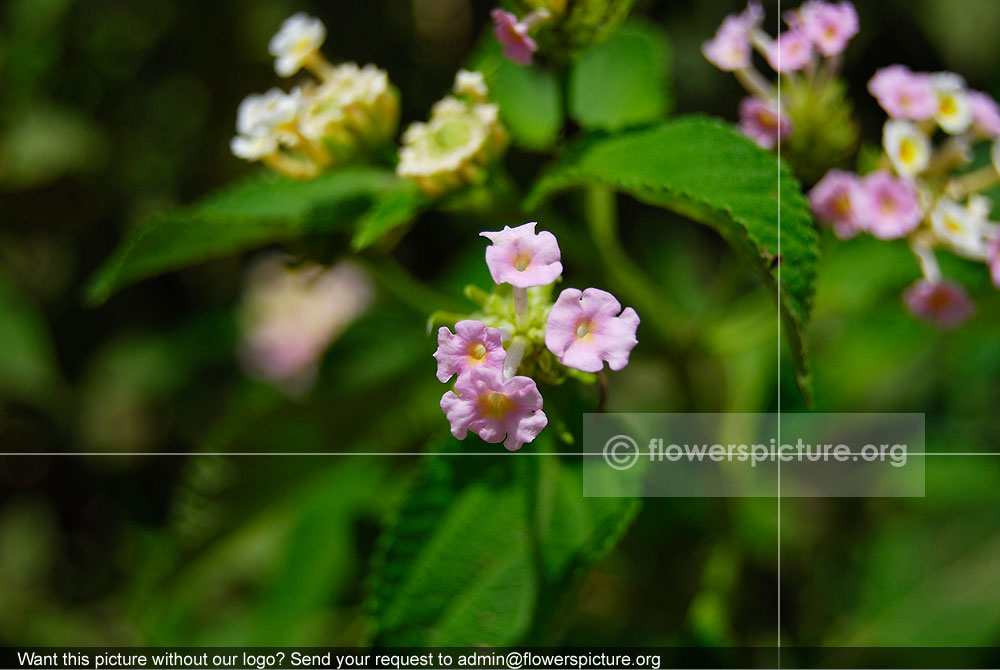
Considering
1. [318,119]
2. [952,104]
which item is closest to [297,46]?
[318,119]

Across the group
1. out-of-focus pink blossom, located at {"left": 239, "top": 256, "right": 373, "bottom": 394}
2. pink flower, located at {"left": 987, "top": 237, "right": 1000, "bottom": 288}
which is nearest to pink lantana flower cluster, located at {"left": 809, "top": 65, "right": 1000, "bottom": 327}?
pink flower, located at {"left": 987, "top": 237, "right": 1000, "bottom": 288}

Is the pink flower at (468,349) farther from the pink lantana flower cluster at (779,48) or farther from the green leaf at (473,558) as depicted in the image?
the pink lantana flower cluster at (779,48)

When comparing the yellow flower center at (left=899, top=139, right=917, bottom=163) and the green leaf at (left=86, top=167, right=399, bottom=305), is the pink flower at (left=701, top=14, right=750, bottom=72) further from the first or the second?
the green leaf at (left=86, top=167, right=399, bottom=305)

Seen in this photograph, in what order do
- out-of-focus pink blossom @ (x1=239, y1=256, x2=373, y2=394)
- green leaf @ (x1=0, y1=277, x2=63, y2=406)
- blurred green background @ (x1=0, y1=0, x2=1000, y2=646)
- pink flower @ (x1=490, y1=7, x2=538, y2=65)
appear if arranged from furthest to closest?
out-of-focus pink blossom @ (x1=239, y1=256, x2=373, y2=394)
green leaf @ (x1=0, y1=277, x2=63, y2=406)
blurred green background @ (x1=0, y1=0, x2=1000, y2=646)
pink flower @ (x1=490, y1=7, x2=538, y2=65)

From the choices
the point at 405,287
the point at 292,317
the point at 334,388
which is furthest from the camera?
the point at 292,317

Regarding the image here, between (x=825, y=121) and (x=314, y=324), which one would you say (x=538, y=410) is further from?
(x=314, y=324)

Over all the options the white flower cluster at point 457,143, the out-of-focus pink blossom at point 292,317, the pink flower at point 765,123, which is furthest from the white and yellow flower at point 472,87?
the out-of-focus pink blossom at point 292,317

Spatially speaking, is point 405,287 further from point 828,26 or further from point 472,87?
point 828,26
